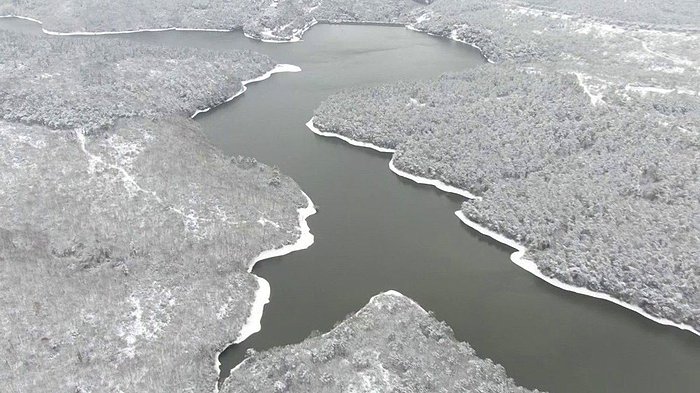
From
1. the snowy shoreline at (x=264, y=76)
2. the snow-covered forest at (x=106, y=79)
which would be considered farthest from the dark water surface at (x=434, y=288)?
the snow-covered forest at (x=106, y=79)

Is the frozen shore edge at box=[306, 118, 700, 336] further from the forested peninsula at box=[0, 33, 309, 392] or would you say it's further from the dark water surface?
the forested peninsula at box=[0, 33, 309, 392]

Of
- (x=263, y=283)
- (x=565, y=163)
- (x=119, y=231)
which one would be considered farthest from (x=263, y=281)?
(x=565, y=163)

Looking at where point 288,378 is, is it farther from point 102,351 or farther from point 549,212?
point 549,212

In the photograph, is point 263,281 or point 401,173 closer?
point 263,281

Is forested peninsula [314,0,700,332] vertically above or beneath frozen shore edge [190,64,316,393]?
above

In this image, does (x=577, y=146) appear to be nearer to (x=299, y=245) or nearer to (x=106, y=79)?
(x=299, y=245)

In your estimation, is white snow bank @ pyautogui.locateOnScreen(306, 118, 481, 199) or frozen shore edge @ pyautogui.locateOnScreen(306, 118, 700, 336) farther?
white snow bank @ pyautogui.locateOnScreen(306, 118, 481, 199)

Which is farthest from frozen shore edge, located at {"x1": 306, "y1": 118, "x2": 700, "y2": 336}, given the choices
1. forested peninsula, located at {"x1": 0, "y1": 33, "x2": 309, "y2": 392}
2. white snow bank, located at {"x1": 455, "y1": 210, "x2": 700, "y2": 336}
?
forested peninsula, located at {"x1": 0, "y1": 33, "x2": 309, "y2": 392}
